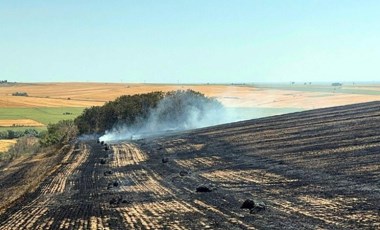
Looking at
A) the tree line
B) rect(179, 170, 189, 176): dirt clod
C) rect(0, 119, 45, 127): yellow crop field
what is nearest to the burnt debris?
rect(179, 170, 189, 176): dirt clod

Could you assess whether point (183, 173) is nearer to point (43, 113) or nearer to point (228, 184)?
point (228, 184)

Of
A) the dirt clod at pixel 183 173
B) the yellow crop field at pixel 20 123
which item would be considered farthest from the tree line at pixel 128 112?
the dirt clod at pixel 183 173

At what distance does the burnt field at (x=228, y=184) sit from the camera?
23.7 metres

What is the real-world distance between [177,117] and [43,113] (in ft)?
163

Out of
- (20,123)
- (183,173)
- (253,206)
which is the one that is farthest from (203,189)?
(20,123)

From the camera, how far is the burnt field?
933 inches

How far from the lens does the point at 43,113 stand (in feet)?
442

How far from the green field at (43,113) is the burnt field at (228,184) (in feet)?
220

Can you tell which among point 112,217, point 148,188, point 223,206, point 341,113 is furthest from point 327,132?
point 112,217

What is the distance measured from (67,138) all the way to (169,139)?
79.5 ft

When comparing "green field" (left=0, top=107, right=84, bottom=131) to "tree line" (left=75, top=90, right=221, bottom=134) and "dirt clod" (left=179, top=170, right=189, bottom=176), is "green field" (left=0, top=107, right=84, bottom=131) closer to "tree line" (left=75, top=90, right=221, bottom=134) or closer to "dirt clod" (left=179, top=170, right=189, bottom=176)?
"tree line" (left=75, top=90, right=221, bottom=134)

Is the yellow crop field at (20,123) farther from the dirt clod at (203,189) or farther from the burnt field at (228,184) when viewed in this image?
the dirt clod at (203,189)

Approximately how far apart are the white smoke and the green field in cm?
3015

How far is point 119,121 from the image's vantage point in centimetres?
9531
